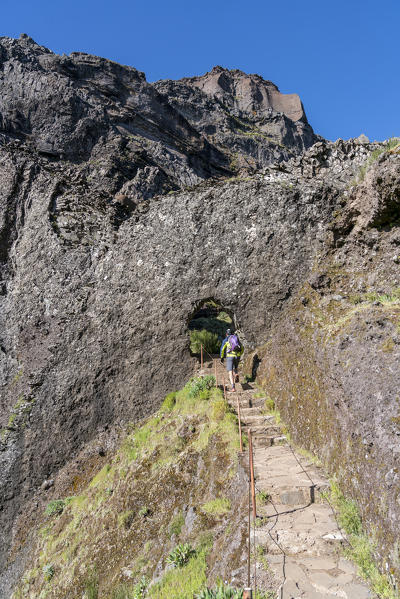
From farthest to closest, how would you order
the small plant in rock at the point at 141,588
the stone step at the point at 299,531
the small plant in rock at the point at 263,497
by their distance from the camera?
the small plant in rock at the point at 263,497 < the small plant in rock at the point at 141,588 < the stone step at the point at 299,531

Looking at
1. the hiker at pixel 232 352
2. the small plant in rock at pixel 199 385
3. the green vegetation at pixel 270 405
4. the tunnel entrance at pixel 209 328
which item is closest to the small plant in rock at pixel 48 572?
the small plant in rock at pixel 199 385

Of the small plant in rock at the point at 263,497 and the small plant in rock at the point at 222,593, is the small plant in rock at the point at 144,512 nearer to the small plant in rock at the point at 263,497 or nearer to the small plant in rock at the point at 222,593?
the small plant in rock at the point at 263,497

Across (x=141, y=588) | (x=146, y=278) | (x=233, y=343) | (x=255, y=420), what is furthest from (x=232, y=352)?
(x=141, y=588)

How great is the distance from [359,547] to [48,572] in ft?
22.9

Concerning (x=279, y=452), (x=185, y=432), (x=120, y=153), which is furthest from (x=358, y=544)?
(x=120, y=153)

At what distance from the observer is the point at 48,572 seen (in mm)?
9008

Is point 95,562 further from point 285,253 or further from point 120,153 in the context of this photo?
point 120,153

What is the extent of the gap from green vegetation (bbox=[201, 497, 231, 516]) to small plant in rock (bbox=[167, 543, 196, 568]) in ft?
2.59

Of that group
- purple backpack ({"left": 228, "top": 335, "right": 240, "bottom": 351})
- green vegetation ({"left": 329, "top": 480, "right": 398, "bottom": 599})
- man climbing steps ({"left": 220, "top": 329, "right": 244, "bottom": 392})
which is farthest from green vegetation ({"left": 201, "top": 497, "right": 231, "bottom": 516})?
purple backpack ({"left": 228, "top": 335, "right": 240, "bottom": 351})

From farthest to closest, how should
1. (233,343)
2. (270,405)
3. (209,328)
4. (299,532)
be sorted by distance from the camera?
(209,328) < (233,343) < (270,405) < (299,532)

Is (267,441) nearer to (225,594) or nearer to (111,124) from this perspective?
(225,594)

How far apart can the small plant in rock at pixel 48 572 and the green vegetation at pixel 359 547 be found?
634 cm

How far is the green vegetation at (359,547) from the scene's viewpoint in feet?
15.0

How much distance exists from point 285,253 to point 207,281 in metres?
2.38
